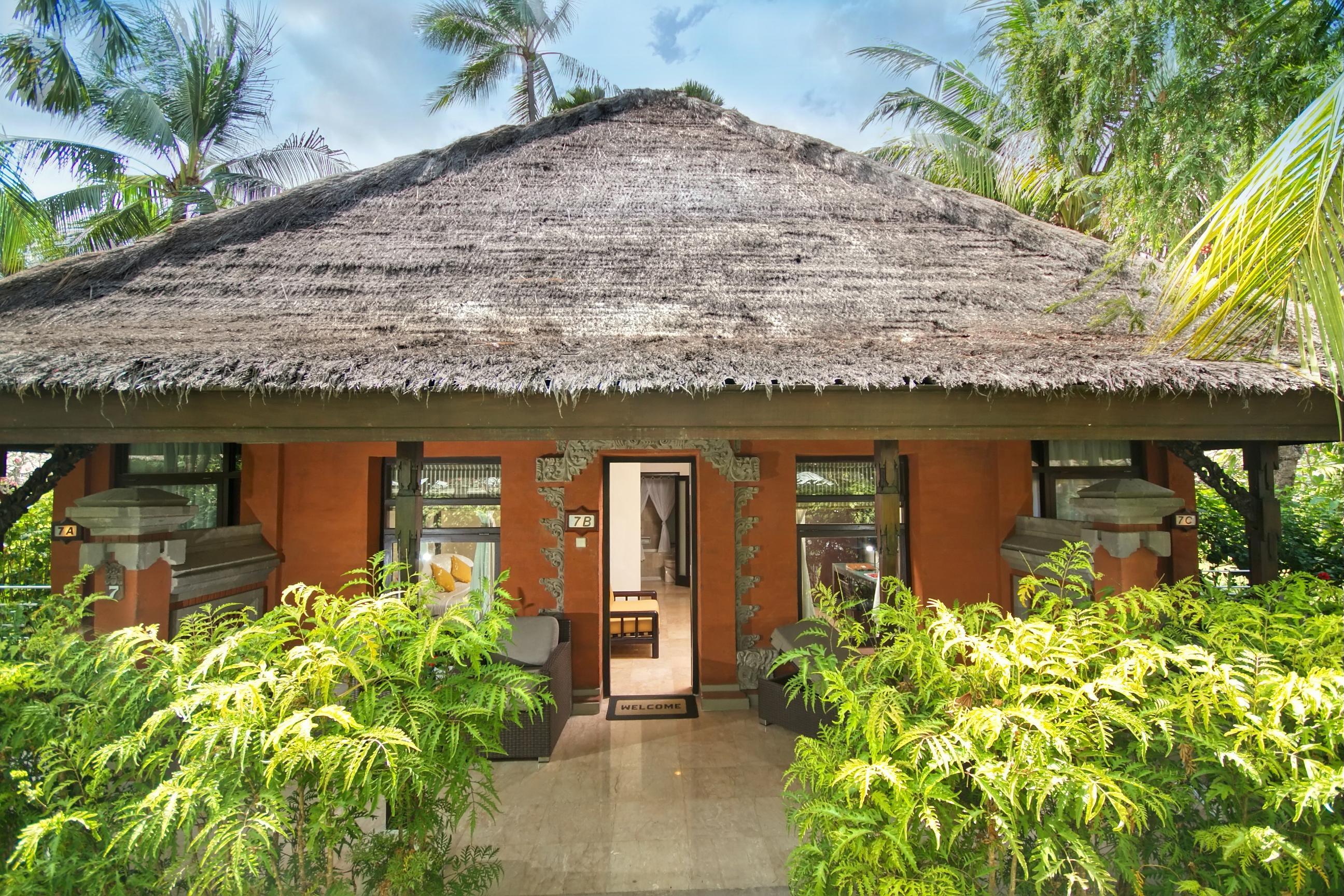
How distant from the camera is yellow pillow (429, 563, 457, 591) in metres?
5.86

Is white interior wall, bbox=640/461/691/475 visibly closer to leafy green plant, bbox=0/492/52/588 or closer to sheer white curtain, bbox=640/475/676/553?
sheer white curtain, bbox=640/475/676/553

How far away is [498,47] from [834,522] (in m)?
12.3

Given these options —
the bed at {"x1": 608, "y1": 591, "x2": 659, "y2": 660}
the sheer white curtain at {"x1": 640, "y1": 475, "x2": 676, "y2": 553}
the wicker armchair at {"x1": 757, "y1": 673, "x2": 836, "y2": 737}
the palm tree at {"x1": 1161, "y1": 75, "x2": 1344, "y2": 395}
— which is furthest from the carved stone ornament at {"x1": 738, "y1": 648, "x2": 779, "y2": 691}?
the sheer white curtain at {"x1": 640, "y1": 475, "x2": 676, "y2": 553}

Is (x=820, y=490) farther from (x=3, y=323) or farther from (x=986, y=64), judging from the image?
(x=986, y=64)

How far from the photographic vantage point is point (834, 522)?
234 inches

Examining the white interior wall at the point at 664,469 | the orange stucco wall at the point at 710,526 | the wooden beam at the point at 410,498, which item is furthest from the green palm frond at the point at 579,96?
the wooden beam at the point at 410,498

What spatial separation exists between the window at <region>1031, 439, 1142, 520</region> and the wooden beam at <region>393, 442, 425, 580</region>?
4848 millimetres

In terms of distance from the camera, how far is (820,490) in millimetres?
5938

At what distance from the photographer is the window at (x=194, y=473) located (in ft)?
15.0

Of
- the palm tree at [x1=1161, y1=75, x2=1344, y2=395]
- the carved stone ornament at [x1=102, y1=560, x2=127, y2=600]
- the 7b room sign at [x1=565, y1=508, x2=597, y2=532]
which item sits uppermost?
the palm tree at [x1=1161, y1=75, x2=1344, y2=395]

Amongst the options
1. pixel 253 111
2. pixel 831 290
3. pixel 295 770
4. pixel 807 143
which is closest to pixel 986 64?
pixel 807 143

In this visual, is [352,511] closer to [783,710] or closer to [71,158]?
[783,710]

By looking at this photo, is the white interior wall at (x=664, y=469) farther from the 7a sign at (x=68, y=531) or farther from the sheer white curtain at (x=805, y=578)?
the 7a sign at (x=68, y=531)

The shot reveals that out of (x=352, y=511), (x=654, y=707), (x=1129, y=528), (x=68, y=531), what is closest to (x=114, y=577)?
(x=68, y=531)
